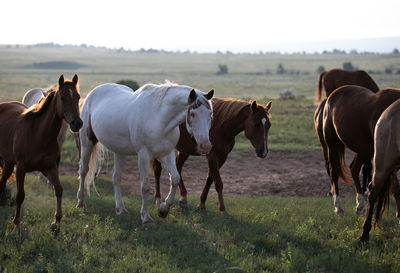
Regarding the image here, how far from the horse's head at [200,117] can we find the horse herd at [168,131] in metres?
0.01

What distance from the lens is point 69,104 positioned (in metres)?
6.41

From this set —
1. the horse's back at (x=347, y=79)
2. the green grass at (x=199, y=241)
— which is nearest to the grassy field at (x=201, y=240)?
the green grass at (x=199, y=241)

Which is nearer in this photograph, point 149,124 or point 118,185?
point 149,124

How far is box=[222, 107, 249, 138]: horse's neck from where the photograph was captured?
8008 mm

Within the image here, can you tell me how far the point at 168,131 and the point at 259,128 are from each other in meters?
1.60

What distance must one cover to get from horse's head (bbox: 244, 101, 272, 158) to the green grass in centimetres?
103

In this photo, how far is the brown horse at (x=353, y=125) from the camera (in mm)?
7680

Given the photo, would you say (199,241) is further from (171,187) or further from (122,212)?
(122,212)

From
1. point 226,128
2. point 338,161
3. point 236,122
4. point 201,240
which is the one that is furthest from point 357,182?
point 201,240

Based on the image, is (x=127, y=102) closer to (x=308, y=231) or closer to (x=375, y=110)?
(x=308, y=231)

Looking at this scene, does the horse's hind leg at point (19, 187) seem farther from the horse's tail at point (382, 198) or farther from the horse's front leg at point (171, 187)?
the horse's tail at point (382, 198)

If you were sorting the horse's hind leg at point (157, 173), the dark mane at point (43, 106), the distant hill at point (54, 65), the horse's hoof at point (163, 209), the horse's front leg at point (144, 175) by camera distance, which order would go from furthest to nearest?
the distant hill at point (54, 65) → the horse's hind leg at point (157, 173) → the horse's front leg at point (144, 175) → the horse's hoof at point (163, 209) → the dark mane at point (43, 106)

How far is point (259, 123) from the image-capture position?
25.2ft

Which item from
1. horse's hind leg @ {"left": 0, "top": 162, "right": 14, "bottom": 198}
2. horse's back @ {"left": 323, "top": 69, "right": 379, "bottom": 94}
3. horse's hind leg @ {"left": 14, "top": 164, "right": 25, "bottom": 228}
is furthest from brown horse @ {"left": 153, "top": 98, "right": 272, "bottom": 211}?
horse's back @ {"left": 323, "top": 69, "right": 379, "bottom": 94}
